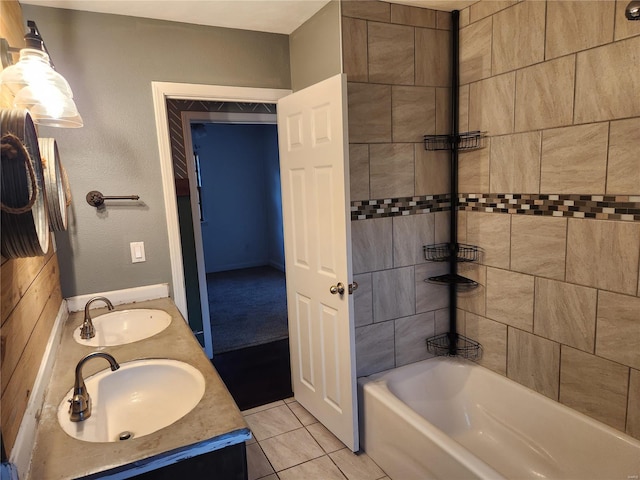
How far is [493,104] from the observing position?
2.20 m

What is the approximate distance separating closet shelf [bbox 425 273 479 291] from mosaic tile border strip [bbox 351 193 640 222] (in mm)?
409

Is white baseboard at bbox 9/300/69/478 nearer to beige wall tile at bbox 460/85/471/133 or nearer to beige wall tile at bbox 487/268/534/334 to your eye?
beige wall tile at bbox 487/268/534/334

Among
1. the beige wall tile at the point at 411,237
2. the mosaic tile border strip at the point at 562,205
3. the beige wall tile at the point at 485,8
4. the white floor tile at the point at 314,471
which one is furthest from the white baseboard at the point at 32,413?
the beige wall tile at the point at 485,8

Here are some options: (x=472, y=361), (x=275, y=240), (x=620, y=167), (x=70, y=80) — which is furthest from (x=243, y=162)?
(x=620, y=167)

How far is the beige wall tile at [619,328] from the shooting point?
168 centimetres

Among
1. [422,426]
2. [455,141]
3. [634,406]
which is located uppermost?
[455,141]

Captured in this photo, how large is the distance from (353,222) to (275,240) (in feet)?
15.4

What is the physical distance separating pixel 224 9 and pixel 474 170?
1622mm

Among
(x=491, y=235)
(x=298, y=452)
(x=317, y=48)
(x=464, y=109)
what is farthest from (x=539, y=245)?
(x=298, y=452)

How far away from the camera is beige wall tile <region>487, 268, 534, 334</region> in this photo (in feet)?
6.95

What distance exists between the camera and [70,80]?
2.11m

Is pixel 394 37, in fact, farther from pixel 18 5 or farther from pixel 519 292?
pixel 18 5

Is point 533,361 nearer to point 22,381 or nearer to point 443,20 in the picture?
point 443,20

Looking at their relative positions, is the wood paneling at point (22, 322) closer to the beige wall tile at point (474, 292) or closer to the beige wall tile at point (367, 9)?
the beige wall tile at point (367, 9)
